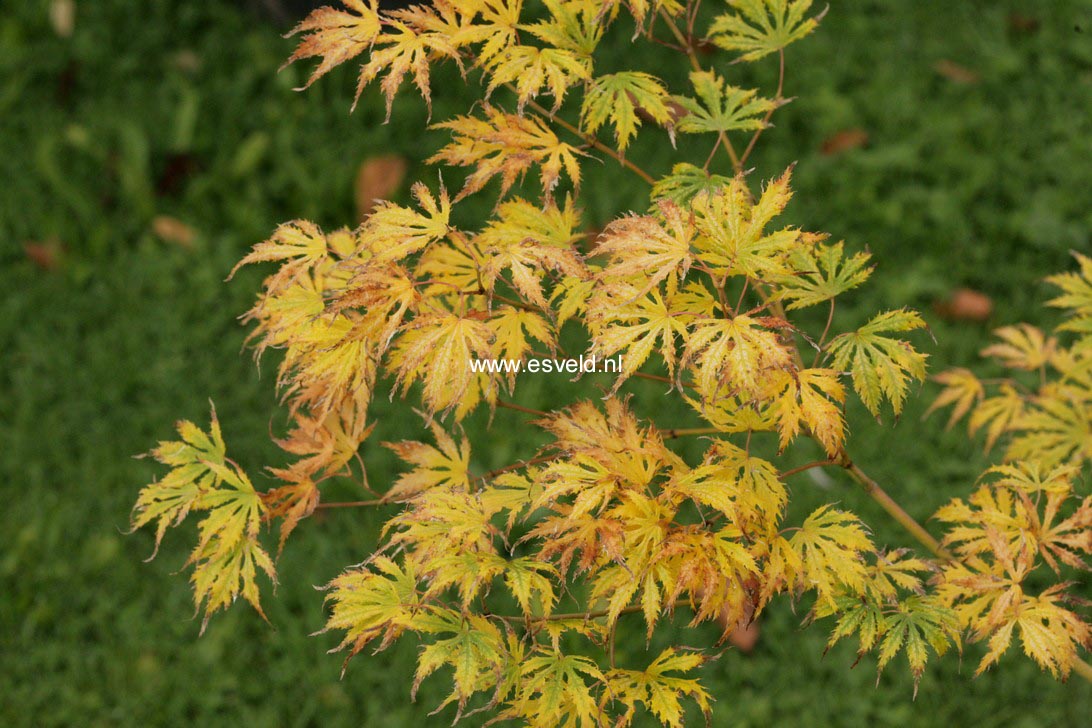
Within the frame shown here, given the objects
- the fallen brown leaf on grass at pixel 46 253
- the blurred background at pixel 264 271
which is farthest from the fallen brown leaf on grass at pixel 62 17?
the fallen brown leaf on grass at pixel 46 253

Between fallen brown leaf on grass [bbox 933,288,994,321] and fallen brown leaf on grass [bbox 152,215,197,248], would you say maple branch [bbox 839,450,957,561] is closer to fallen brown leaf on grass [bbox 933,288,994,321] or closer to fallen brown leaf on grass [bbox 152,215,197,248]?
fallen brown leaf on grass [bbox 933,288,994,321]

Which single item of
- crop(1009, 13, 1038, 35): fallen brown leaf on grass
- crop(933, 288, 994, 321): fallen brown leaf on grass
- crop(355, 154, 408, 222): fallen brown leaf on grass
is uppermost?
crop(1009, 13, 1038, 35): fallen brown leaf on grass

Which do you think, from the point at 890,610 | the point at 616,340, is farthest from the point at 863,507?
the point at 616,340

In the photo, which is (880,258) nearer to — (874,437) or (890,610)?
(874,437)

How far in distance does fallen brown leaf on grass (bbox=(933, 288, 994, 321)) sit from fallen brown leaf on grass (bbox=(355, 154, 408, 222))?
73.5 inches

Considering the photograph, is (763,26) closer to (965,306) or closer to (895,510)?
(895,510)

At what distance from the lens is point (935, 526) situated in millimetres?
3143

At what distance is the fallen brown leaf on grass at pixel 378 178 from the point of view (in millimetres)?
3631

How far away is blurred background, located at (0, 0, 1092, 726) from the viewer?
296cm

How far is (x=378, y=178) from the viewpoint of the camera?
364cm

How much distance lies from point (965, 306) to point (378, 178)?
2.02 meters

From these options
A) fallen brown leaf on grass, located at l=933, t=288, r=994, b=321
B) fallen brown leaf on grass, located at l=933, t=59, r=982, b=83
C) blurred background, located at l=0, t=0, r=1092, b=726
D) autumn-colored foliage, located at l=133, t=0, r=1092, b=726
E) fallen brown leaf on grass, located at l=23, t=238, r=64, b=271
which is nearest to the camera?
autumn-colored foliage, located at l=133, t=0, r=1092, b=726

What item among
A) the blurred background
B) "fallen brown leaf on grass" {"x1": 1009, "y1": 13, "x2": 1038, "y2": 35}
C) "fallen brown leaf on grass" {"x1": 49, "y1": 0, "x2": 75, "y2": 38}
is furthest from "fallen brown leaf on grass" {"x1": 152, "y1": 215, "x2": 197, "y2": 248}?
"fallen brown leaf on grass" {"x1": 1009, "y1": 13, "x2": 1038, "y2": 35}

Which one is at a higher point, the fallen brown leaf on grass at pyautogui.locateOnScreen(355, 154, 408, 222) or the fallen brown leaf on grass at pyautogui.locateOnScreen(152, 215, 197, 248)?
the fallen brown leaf on grass at pyautogui.locateOnScreen(355, 154, 408, 222)
